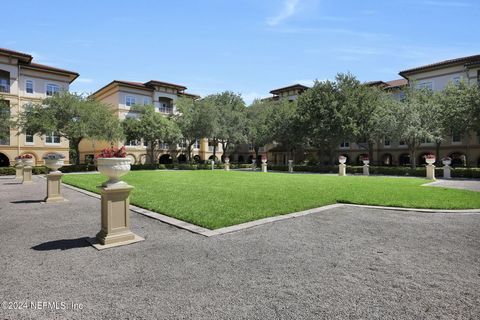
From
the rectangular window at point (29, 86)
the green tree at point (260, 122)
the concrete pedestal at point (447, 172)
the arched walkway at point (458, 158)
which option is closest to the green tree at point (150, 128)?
the rectangular window at point (29, 86)

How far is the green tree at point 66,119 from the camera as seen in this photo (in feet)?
101

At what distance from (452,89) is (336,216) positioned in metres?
35.1

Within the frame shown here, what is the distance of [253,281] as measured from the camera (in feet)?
13.3

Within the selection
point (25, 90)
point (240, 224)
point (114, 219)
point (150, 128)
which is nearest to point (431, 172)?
point (240, 224)

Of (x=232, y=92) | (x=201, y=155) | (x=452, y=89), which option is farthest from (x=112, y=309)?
(x=201, y=155)

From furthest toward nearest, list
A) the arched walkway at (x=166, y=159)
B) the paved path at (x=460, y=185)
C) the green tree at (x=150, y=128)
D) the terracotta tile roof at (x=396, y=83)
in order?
the arched walkway at (x=166, y=159) → the terracotta tile roof at (x=396, y=83) → the green tree at (x=150, y=128) → the paved path at (x=460, y=185)

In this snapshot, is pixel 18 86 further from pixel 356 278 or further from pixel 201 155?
pixel 356 278

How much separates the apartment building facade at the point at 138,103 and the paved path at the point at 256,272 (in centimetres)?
4202

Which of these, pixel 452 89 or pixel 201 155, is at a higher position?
pixel 452 89

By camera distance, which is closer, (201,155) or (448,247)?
(448,247)

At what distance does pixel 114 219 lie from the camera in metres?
5.89

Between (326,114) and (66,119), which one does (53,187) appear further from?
(326,114)

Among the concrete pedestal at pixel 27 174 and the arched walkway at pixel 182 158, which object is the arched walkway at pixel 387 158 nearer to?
the arched walkway at pixel 182 158

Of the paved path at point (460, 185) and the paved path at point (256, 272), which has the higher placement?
the paved path at point (256, 272)
